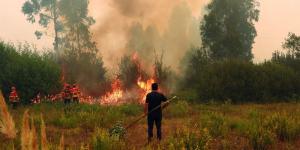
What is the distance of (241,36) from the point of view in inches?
1757

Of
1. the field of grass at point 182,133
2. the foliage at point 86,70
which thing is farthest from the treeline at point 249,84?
the foliage at point 86,70

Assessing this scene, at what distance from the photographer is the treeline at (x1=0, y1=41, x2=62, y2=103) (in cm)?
2914

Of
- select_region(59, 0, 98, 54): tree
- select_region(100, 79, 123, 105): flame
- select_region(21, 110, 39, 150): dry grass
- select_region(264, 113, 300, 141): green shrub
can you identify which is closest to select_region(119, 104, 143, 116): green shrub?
select_region(100, 79, 123, 105): flame

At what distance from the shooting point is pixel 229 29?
41.5 meters

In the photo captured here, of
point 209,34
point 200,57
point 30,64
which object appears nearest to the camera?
point 30,64

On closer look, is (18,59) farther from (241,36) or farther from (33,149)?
(33,149)

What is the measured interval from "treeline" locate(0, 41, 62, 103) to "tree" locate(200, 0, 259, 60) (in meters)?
16.4

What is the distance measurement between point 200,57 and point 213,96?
9.41 metres

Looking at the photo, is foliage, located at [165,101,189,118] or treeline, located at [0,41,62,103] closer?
foliage, located at [165,101,189,118]

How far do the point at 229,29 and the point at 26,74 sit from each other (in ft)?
67.8

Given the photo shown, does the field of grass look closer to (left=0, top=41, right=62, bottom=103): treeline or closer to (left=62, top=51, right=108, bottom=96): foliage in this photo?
(left=0, top=41, right=62, bottom=103): treeline

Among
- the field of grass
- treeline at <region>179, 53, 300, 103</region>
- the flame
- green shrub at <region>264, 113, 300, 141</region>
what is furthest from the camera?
the flame

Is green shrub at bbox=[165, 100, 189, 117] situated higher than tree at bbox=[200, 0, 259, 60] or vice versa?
tree at bbox=[200, 0, 259, 60]

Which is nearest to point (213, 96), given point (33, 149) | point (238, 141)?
point (238, 141)
